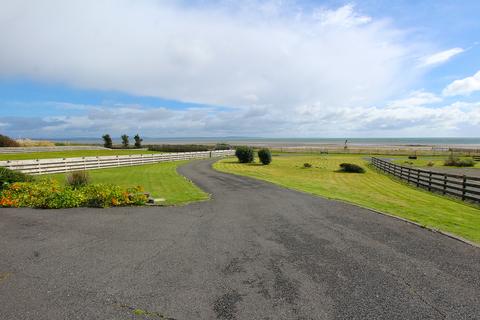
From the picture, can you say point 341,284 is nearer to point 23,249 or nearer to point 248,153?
point 23,249

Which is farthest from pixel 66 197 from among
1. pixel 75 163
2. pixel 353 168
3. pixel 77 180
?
pixel 353 168

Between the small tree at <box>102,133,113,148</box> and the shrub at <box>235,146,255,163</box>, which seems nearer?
the shrub at <box>235,146,255,163</box>

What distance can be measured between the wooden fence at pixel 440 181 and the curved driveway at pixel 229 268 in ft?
28.9

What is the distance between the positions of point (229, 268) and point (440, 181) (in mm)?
22279

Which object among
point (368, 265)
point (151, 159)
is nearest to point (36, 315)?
point (368, 265)

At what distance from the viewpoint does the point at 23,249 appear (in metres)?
6.93

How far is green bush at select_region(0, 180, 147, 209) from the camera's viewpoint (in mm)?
11320

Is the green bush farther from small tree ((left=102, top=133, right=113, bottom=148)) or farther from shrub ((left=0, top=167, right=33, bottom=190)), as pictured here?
small tree ((left=102, top=133, right=113, bottom=148))

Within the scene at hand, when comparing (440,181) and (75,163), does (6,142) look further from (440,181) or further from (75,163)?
(440,181)

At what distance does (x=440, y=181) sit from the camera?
72.6ft

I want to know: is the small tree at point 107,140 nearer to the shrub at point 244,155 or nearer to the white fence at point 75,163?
the white fence at point 75,163

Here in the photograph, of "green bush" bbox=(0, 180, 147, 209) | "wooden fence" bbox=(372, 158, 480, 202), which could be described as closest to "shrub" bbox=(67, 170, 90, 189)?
"green bush" bbox=(0, 180, 147, 209)

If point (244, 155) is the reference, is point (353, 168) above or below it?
below

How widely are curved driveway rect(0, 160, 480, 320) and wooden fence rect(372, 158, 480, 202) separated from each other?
882 centimetres
